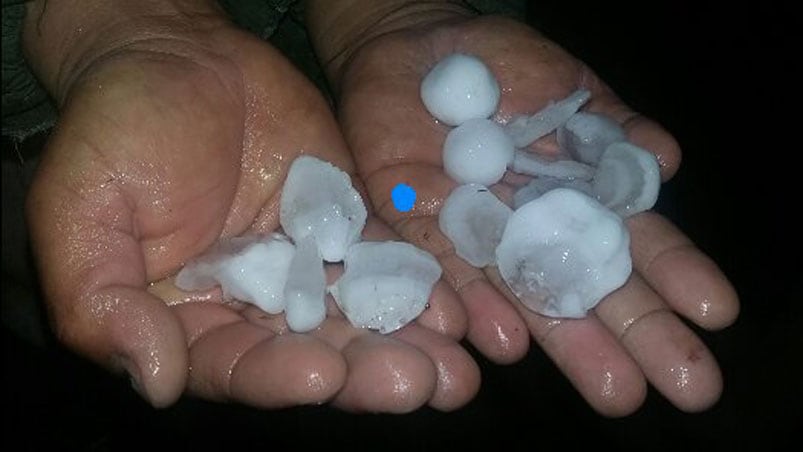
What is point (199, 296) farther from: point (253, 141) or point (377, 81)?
point (377, 81)

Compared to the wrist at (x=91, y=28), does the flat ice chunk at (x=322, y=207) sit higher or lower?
lower

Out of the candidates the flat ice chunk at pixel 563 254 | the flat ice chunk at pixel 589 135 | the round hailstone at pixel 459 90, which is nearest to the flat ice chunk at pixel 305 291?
the flat ice chunk at pixel 563 254

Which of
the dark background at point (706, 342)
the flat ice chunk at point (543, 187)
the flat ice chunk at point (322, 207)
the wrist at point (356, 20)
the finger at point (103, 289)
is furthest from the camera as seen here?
the dark background at point (706, 342)

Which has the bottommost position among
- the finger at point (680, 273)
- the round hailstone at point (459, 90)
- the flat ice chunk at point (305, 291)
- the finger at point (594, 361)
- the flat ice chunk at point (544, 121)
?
the finger at point (594, 361)

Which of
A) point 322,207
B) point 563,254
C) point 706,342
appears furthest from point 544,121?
point 706,342

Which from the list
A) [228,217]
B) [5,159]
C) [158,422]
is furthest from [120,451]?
[228,217]

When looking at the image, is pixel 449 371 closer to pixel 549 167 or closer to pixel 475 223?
pixel 475 223

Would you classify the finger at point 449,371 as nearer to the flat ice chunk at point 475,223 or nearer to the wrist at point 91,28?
the flat ice chunk at point 475,223
